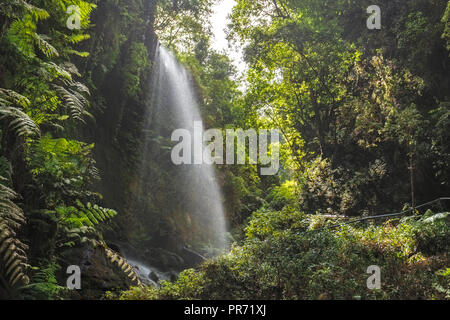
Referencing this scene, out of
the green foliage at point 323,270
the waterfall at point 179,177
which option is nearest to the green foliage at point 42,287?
the green foliage at point 323,270

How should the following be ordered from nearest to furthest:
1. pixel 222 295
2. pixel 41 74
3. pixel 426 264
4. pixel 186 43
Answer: pixel 41 74
pixel 222 295
pixel 426 264
pixel 186 43

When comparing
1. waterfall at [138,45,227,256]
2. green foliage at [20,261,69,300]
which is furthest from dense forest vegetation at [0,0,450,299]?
waterfall at [138,45,227,256]

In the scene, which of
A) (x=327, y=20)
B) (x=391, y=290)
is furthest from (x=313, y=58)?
(x=391, y=290)

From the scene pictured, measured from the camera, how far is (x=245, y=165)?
14656 millimetres

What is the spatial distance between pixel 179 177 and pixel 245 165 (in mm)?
3447

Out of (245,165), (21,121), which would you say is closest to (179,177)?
(245,165)

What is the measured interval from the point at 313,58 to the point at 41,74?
10874 millimetres

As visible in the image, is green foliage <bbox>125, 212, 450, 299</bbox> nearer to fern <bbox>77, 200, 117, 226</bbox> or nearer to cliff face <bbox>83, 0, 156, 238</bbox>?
fern <bbox>77, 200, 117, 226</bbox>

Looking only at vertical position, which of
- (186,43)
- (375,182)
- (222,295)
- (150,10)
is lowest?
(222,295)

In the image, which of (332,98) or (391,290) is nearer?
(391,290)

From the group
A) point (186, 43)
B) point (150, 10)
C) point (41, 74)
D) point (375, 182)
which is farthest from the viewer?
point (186, 43)

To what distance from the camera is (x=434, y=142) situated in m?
9.30

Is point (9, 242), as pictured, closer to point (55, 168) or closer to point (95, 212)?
point (55, 168)
